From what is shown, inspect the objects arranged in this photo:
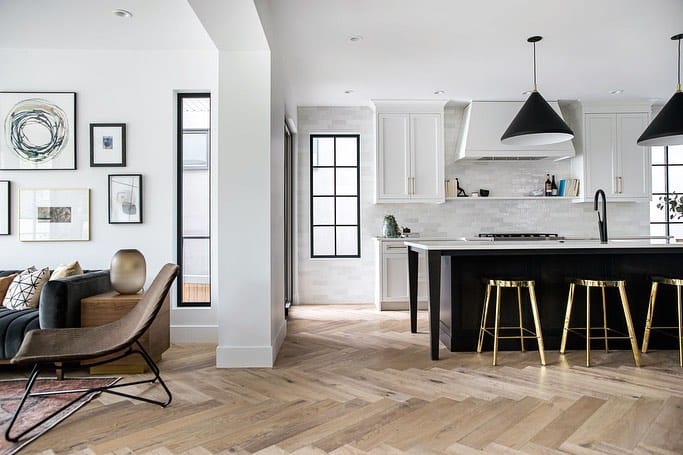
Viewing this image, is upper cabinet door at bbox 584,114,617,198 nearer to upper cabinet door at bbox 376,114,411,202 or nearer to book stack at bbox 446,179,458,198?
book stack at bbox 446,179,458,198

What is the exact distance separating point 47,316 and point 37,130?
2089 millimetres

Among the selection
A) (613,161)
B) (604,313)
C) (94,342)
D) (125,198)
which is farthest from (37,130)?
(613,161)

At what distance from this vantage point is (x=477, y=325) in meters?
3.93

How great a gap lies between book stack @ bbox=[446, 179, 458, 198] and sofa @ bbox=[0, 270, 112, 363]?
4.67 metres

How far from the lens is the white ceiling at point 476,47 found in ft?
12.3

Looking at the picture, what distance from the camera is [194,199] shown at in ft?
14.7

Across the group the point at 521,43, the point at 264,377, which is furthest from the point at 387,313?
the point at 521,43

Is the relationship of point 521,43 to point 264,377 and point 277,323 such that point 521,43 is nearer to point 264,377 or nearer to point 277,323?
point 277,323

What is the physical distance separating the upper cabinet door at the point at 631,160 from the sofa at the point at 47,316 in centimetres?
638

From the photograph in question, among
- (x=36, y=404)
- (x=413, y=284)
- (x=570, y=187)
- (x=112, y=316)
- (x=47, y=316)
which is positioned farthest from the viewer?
(x=570, y=187)

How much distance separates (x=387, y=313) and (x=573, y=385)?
295 centimetres

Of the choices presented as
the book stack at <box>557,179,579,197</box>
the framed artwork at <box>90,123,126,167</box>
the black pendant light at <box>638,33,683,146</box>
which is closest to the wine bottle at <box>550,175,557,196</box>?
the book stack at <box>557,179,579,197</box>

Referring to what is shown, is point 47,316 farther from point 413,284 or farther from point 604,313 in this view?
point 604,313

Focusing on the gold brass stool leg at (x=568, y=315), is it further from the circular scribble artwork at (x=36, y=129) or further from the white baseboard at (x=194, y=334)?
the circular scribble artwork at (x=36, y=129)
